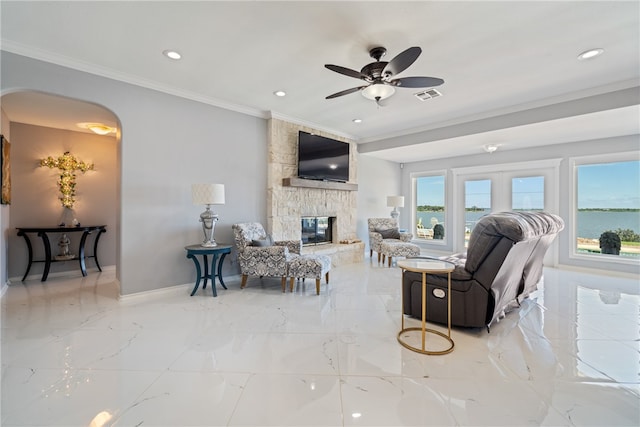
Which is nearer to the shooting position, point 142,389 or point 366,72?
point 142,389

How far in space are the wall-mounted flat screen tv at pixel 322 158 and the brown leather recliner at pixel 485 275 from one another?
2.84 metres

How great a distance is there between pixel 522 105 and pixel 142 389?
546 cm

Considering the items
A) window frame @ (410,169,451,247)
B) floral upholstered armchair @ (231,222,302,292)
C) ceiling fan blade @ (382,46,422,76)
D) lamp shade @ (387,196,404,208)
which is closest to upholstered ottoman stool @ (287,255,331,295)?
floral upholstered armchair @ (231,222,302,292)

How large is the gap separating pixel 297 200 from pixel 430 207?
4.21 metres

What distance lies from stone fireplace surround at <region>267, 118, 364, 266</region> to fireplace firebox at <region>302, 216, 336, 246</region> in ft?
0.45

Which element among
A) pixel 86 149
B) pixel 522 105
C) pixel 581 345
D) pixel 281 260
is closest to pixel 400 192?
pixel 522 105

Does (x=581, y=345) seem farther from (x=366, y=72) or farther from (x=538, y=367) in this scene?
(x=366, y=72)

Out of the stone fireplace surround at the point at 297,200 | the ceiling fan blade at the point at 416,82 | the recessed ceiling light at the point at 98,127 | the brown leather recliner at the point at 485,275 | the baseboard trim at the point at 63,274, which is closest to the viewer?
the brown leather recliner at the point at 485,275

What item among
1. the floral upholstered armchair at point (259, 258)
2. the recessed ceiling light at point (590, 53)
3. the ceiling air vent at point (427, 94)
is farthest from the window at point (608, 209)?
the floral upholstered armchair at point (259, 258)

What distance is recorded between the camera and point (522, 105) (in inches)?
163

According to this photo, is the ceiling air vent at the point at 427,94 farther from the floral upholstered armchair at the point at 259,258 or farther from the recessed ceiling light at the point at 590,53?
the floral upholstered armchair at the point at 259,258

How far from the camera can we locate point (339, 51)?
2822mm

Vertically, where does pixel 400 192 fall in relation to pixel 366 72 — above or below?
below

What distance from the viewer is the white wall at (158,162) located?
313 cm
